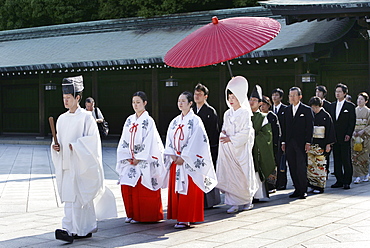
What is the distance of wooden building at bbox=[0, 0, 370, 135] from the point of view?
580 inches

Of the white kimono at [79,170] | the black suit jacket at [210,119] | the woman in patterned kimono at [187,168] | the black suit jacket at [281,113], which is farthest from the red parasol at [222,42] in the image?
the black suit jacket at [281,113]

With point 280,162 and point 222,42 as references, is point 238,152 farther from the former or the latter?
point 280,162

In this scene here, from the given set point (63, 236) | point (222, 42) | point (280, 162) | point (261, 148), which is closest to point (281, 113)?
point (280, 162)

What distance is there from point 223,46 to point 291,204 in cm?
259

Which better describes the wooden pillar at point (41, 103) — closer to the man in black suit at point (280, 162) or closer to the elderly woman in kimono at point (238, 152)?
the man in black suit at point (280, 162)

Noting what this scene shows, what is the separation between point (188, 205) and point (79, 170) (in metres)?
1.32

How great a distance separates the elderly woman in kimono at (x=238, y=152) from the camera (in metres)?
7.29

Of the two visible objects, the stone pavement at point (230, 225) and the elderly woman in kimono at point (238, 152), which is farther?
the elderly woman in kimono at point (238, 152)

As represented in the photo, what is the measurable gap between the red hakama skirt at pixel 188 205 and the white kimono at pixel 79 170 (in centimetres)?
93

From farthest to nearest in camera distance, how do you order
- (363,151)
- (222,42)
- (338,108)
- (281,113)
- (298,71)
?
(298,71)
(363,151)
(338,108)
(281,113)
(222,42)

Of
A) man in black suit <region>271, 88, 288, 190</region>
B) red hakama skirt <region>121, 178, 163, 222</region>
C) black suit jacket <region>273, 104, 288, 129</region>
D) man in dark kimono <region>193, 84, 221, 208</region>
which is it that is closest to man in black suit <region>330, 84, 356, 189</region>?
man in black suit <region>271, 88, 288, 190</region>

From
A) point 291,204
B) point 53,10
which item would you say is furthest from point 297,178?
point 53,10

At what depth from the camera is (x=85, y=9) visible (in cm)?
3069

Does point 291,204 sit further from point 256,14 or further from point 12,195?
point 256,14
